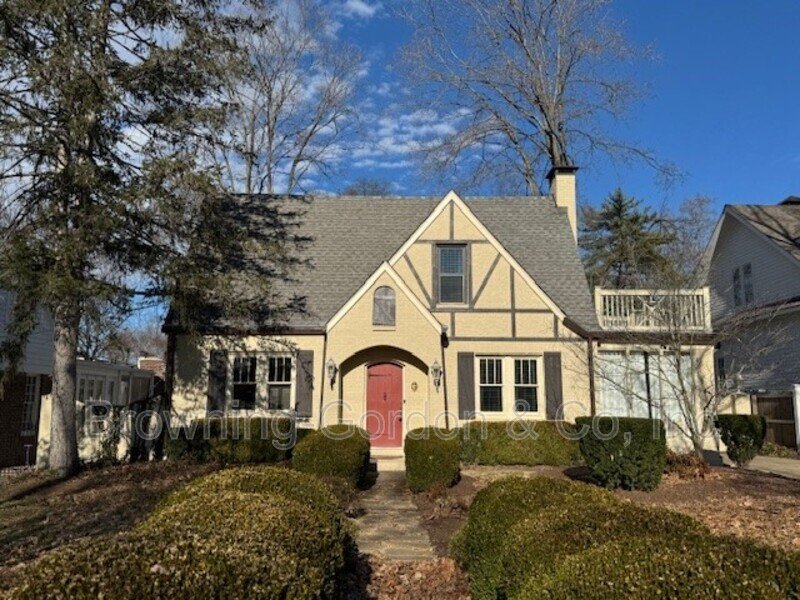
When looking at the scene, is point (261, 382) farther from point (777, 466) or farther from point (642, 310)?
point (777, 466)

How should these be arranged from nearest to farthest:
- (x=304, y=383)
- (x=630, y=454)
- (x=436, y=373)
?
1. (x=630, y=454)
2. (x=436, y=373)
3. (x=304, y=383)

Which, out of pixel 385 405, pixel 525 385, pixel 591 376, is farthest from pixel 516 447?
pixel 385 405

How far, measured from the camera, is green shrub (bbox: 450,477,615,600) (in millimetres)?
4906

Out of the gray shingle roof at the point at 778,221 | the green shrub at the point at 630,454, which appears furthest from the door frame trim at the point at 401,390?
the gray shingle roof at the point at 778,221

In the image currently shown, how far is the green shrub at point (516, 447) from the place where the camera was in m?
15.1

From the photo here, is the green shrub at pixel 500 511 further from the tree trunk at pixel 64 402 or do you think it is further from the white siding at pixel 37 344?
the white siding at pixel 37 344

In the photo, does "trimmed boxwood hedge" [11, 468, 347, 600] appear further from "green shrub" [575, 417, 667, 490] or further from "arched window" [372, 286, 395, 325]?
"arched window" [372, 286, 395, 325]

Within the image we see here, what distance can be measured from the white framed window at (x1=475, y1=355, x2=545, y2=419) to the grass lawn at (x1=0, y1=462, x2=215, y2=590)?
719 centimetres

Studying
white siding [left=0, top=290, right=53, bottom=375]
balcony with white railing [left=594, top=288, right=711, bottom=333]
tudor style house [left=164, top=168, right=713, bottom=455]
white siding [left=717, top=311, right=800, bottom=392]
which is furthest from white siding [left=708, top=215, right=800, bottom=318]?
white siding [left=0, top=290, right=53, bottom=375]

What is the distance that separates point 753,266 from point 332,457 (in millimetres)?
20523

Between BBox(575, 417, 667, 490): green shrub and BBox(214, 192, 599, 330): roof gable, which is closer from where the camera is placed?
BBox(575, 417, 667, 490): green shrub

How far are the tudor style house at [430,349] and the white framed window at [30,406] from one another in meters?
4.21

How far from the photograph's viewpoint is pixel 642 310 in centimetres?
1669

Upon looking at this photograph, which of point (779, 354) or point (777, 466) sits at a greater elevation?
point (779, 354)
